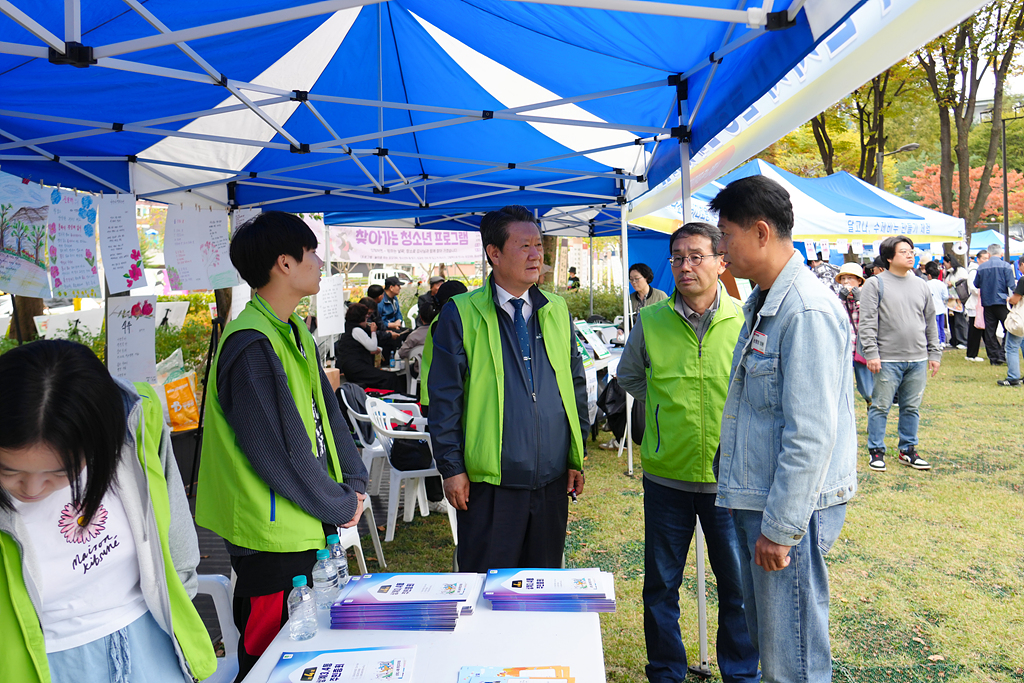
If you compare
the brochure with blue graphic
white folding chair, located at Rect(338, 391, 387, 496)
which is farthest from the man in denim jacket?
white folding chair, located at Rect(338, 391, 387, 496)

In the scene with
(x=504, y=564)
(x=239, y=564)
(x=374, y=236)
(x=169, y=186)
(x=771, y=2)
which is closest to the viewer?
(x=239, y=564)

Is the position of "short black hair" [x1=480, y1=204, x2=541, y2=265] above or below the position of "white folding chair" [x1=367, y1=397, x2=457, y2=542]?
Answer: above

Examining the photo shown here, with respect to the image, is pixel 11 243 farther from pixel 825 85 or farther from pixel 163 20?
pixel 825 85

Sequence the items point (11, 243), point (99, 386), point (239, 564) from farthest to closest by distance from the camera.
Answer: point (11, 243), point (239, 564), point (99, 386)

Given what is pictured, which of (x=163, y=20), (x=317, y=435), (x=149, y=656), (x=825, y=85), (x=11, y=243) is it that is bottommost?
(x=149, y=656)

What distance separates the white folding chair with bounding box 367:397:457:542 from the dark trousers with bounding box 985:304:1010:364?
31.9ft

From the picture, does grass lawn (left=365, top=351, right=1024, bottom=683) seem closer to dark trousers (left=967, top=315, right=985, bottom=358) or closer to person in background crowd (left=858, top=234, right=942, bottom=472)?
person in background crowd (left=858, top=234, right=942, bottom=472)

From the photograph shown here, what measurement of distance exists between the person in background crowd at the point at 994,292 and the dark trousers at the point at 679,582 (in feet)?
30.9

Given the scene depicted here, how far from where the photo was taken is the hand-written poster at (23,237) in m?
3.50

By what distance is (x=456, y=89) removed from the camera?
4.18m

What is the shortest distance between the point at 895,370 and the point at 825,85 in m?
3.96

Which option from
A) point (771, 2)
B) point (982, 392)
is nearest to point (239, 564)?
point (771, 2)

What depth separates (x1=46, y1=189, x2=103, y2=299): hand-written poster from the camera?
385 centimetres

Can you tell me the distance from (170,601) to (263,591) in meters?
0.40
